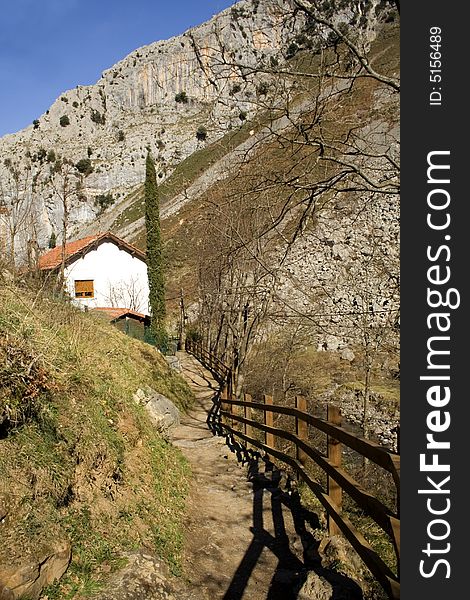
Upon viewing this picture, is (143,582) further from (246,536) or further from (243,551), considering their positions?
(246,536)

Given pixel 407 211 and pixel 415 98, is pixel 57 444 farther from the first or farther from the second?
pixel 415 98

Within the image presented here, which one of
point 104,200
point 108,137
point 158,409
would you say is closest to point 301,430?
point 158,409

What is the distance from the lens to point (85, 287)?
34.6 metres

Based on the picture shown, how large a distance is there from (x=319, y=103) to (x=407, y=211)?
2.31 meters

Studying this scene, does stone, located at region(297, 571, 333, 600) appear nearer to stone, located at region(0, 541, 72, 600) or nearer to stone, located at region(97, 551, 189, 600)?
stone, located at region(97, 551, 189, 600)

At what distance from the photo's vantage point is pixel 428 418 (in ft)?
7.73

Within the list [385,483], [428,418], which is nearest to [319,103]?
[428,418]

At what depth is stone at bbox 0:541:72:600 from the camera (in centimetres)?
331

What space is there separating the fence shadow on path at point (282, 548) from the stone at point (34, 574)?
1.42m

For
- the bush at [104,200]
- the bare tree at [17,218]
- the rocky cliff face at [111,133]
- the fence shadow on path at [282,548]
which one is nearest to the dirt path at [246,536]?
the fence shadow on path at [282,548]

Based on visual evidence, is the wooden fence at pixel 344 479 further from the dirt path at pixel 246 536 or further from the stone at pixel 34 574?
the stone at pixel 34 574

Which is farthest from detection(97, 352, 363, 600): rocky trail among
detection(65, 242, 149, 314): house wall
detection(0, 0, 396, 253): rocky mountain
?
detection(0, 0, 396, 253): rocky mountain

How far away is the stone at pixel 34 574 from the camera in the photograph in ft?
10.9

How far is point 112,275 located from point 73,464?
1248 inches
